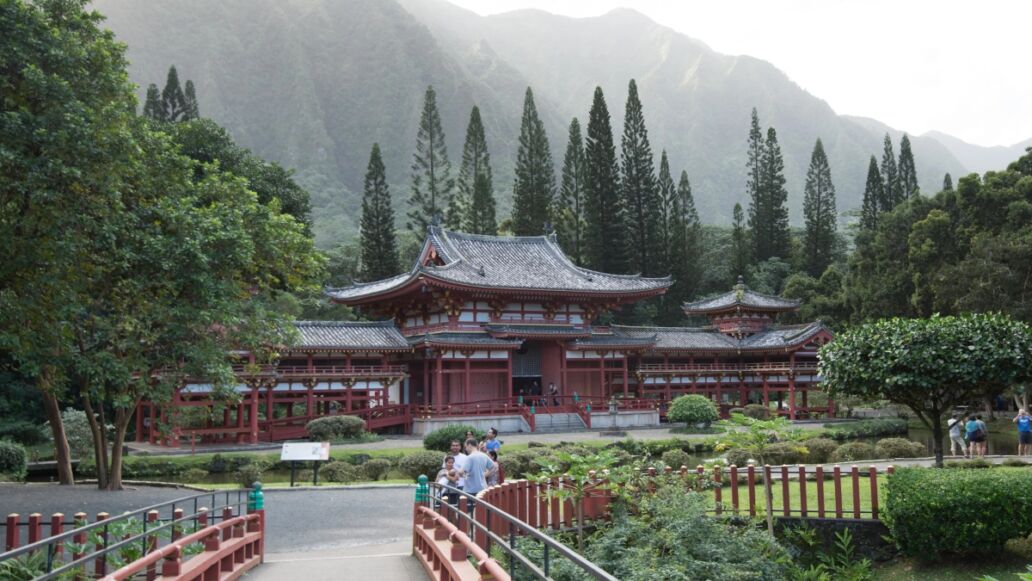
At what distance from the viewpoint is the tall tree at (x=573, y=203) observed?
202ft

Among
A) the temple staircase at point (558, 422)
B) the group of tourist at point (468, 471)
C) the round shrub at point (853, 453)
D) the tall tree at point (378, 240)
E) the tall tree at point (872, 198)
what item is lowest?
the round shrub at point (853, 453)

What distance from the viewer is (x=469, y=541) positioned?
25.1 feet

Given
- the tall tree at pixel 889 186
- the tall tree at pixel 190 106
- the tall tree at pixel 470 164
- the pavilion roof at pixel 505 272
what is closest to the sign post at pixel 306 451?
the pavilion roof at pixel 505 272

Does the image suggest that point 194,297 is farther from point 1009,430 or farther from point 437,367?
point 1009,430

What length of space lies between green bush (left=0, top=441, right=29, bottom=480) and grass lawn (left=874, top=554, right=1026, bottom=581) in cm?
2248

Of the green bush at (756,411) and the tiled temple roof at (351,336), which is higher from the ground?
the tiled temple roof at (351,336)

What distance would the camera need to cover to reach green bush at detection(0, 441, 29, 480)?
75.4 feet

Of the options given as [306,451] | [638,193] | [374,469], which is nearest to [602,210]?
[638,193]

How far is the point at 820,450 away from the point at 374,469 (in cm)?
1433

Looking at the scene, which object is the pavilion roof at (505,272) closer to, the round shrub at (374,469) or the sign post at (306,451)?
the round shrub at (374,469)

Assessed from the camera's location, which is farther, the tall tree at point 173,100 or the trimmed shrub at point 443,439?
the tall tree at point 173,100

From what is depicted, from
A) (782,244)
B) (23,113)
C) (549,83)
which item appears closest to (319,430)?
(23,113)

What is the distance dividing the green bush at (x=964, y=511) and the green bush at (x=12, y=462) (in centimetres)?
2279

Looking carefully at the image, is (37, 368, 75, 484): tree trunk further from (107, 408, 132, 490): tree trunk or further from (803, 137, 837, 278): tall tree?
(803, 137, 837, 278): tall tree
